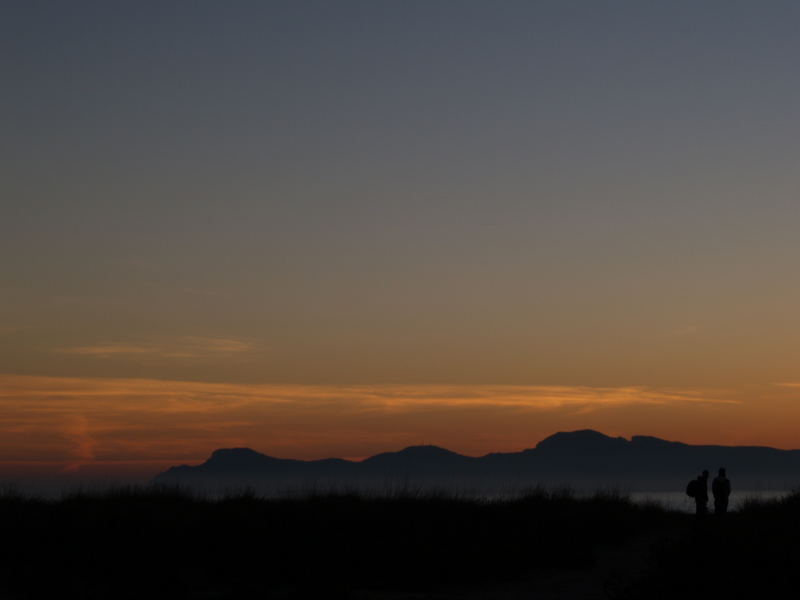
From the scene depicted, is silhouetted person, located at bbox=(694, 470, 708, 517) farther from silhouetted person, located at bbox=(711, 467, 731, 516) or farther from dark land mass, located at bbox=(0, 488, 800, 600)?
dark land mass, located at bbox=(0, 488, 800, 600)

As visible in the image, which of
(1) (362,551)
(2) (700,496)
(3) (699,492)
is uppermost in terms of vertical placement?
(3) (699,492)

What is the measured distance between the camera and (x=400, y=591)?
20.5 m

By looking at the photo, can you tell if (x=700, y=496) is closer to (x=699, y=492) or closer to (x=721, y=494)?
(x=699, y=492)

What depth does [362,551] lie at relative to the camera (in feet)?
73.4

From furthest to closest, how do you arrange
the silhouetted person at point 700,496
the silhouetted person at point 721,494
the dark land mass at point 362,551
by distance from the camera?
1. the silhouetted person at point 721,494
2. the silhouetted person at point 700,496
3. the dark land mass at point 362,551

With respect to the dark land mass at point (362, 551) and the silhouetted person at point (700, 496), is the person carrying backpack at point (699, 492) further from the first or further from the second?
the dark land mass at point (362, 551)

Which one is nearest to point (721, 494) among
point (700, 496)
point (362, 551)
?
point (700, 496)

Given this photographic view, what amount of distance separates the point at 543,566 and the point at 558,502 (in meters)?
6.77

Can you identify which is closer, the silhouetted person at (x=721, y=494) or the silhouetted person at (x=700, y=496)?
the silhouetted person at (x=700, y=496)

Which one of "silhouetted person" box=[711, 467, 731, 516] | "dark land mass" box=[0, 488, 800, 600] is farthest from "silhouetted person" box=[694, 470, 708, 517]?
"dark land mass" box=[0, 488, 800, 600]

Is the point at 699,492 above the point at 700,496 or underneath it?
above

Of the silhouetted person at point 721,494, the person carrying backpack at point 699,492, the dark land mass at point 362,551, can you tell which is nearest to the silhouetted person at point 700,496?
the person carrying backpack at point 699,492

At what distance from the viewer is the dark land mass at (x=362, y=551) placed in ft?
63.3

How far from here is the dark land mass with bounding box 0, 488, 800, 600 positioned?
19.3 meters
